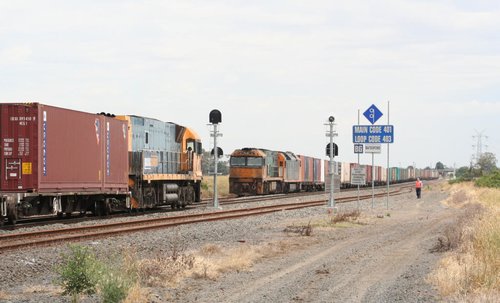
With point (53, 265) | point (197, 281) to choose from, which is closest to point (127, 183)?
point (53, 265)

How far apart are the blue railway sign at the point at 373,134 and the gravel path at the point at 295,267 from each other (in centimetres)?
716

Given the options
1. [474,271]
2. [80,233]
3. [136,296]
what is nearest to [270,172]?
[80,233]

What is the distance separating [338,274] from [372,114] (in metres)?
17.4

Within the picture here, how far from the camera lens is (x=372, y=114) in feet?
93.9

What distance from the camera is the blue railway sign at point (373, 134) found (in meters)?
28.9

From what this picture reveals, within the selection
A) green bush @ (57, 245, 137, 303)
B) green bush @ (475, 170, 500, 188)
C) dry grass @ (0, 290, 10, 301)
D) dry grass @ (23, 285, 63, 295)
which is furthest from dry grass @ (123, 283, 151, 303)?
green bush @ (475, 170, 500, 188)

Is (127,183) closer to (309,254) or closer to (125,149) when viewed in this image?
(125,149)

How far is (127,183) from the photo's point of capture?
27.0 meters

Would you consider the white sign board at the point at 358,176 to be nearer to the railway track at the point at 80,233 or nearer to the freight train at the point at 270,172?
the freight train at the point at 270,172

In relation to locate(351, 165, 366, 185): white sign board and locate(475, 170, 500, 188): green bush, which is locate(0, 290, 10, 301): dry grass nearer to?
locate(351, 165, 366, 185): white sign board

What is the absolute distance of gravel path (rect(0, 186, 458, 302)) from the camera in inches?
391

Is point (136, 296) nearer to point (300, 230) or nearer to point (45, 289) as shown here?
point (45, 289)

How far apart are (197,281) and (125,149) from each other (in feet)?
53.6

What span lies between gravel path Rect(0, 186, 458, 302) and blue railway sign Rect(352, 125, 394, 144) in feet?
23.5
